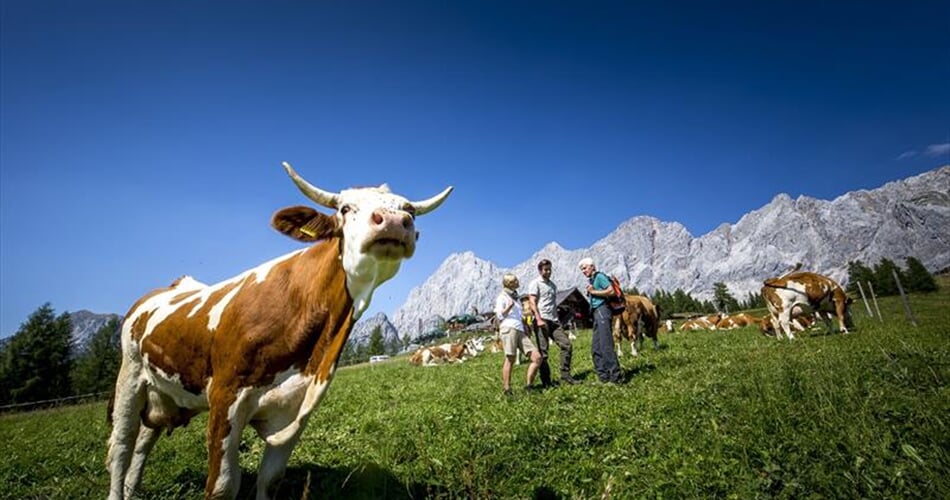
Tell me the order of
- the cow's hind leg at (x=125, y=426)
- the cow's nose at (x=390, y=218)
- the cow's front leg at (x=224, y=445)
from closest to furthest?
the cow's nose at (x=390, y=218)
the cow's front leg at (x=224, y=445)
the cow's hind leg at (x=125, y=426)

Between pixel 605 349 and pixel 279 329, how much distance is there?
633 cm

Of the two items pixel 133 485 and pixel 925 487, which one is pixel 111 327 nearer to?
pixel 133 485

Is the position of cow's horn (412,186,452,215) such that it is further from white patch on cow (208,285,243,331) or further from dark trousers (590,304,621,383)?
dark trousers (590,304,621,383)

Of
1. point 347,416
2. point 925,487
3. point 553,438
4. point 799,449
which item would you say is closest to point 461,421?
point 553,438

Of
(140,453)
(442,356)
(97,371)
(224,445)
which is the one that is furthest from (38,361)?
(224,445)

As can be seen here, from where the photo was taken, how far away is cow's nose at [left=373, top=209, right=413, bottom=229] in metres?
2.69

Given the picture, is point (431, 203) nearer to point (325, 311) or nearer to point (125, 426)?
point (325, 311)

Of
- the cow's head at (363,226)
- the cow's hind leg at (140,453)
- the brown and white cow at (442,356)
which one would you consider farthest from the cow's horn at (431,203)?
the brown and white cow at (442,356)

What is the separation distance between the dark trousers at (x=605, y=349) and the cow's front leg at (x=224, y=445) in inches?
253

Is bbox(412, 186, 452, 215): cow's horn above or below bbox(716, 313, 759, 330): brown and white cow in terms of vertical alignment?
above

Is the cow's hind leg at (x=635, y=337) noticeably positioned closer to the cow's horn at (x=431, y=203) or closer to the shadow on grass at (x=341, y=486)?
the shadow on grass at (x=341, y=486)

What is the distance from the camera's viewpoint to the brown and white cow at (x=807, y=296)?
1312 cm

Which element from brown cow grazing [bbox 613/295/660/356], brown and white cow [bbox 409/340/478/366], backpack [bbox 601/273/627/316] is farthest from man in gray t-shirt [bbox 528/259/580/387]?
brown and white cow [bbox 409/340/478/366]

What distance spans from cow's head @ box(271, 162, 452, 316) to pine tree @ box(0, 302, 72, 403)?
64969 millimetres
